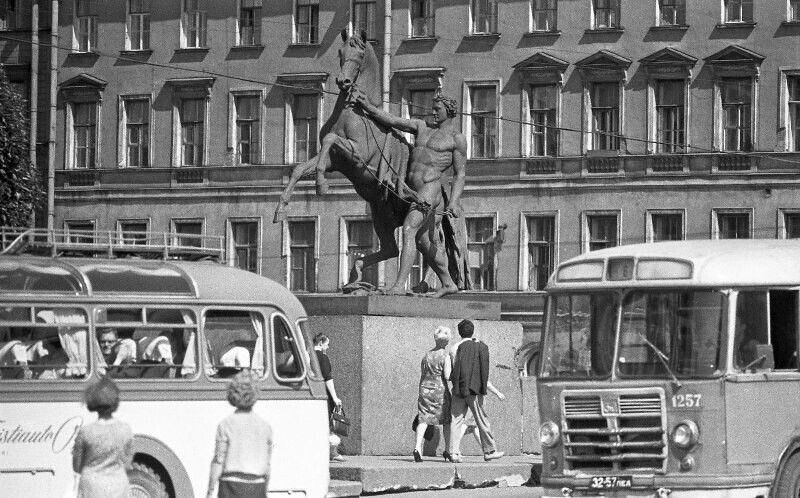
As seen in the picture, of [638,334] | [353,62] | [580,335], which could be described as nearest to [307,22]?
[353,62]

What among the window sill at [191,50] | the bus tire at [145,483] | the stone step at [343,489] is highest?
the window sill at [191,50]

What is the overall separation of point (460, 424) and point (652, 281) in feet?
21.5

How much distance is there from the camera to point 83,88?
222ft

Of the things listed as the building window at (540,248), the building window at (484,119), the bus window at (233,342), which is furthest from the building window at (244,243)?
the bus window at (233,342)

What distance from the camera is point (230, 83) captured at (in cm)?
6581

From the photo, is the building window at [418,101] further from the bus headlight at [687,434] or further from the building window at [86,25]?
the bus headlight at [687,434]

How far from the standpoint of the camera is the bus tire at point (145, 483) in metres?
18.3

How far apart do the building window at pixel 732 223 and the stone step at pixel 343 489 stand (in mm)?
38266

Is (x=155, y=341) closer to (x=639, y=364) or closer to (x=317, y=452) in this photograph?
(x=317, y=452)

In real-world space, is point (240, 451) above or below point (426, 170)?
below

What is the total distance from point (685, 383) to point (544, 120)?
145 feet

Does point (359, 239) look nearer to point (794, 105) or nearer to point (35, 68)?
point (35, 68)

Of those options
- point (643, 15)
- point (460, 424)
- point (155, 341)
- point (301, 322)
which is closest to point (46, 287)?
point (155, 341)

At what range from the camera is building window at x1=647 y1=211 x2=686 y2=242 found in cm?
6009
